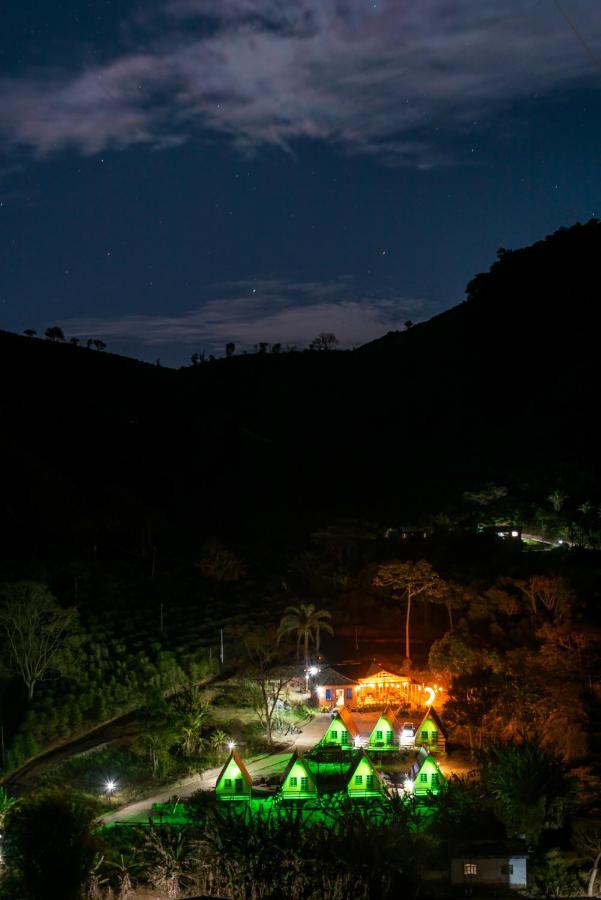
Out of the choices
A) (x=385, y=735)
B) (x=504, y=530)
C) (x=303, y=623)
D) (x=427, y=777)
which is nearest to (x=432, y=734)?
(x=385, y=735)

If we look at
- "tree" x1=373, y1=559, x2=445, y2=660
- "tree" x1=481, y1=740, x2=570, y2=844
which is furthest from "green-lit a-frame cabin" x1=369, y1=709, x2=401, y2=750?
"tree" x1=373, y1=559, x2=445, y2=660

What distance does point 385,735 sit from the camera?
1975 cm

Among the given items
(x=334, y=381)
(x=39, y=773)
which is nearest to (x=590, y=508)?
(x=39, y=773)

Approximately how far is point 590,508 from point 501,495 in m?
4.59

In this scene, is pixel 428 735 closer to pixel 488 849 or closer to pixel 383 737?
pixel 383 737

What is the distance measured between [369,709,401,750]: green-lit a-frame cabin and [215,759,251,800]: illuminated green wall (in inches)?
157

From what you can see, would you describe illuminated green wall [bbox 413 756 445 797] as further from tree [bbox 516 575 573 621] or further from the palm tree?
the palm tree

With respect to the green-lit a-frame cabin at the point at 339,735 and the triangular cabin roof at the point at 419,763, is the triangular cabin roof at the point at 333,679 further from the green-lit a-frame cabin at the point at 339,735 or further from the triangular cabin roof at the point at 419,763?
the triangular cabin roof at the point at 419,763

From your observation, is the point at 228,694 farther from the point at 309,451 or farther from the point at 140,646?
the point at 309,451

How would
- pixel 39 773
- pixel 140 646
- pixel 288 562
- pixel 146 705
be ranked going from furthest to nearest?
pixel 288 562 → pixel 140 646 → pixel 146 705 → pixel 39 773

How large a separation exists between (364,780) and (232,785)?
8.19 ft

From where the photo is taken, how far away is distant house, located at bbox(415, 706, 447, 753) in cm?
1916

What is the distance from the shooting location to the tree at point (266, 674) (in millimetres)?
20836

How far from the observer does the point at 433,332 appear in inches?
3211
